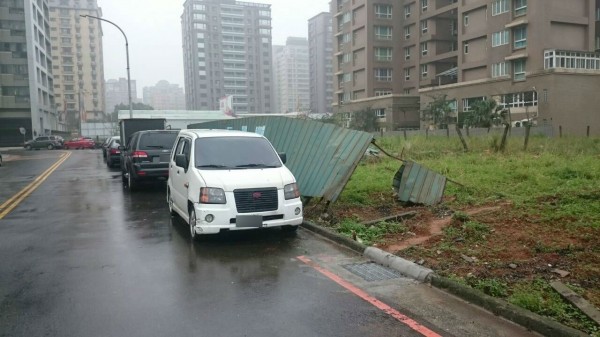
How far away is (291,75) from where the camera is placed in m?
178

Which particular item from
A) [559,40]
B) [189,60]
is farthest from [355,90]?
[189,60]

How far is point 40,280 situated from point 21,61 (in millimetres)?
79276

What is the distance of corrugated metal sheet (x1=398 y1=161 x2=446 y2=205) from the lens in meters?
10.1

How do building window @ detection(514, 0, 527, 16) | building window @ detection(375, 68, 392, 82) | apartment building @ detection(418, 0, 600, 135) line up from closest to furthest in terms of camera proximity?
apartment building @ detection(418, 0, 600, 135) → building window @ detection(514, 0, 527, 16) → building window @ detection(375, 68, 392, 82)

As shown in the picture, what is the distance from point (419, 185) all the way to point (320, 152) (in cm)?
225

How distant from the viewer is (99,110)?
140 m

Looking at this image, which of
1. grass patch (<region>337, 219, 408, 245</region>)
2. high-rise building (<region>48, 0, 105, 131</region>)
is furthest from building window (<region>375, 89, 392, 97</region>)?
high-rise building (<region>48, 0, 105, 131</region>)

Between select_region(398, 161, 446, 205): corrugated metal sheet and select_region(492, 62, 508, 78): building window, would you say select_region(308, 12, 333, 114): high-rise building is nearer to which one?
select_region(492, 62, 508, 78): building window

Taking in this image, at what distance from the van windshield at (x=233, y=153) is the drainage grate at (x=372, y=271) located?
271 cm

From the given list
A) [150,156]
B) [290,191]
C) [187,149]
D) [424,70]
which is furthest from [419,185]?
[424,70]

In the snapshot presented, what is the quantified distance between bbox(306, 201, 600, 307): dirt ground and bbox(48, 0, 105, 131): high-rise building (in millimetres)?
132988

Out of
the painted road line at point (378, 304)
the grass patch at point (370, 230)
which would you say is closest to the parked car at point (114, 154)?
the grass patch at point (370, 230)

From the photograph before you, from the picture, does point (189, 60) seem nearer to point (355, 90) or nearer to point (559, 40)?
point (355, 90)

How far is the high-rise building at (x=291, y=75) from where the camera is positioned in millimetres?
173625
